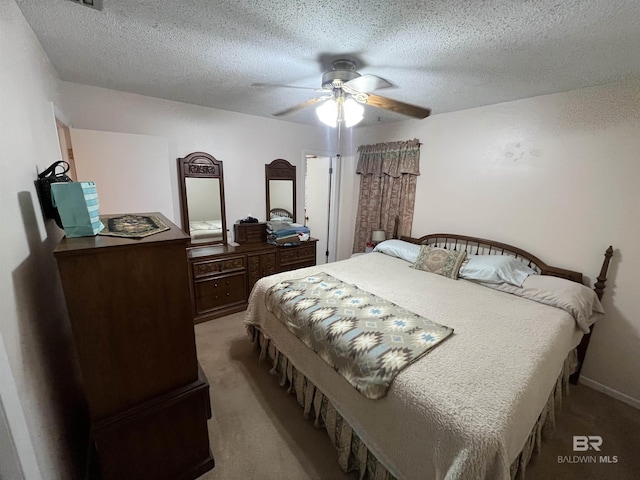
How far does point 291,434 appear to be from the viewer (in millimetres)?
1683

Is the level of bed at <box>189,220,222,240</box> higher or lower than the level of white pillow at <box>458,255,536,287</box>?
higher

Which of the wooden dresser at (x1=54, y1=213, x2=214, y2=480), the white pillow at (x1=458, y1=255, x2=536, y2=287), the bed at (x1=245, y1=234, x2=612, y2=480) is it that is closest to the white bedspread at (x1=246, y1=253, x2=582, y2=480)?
the bed at (x1=245, y1=234, x2=612, y2=480)

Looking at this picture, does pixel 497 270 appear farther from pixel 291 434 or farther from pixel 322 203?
pixel 322 203

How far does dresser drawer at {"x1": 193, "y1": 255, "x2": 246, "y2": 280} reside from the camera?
2.80 metres

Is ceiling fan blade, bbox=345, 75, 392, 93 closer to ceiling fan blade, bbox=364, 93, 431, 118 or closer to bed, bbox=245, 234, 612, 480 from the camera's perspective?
ceiling fan blade, bbox=364, 93, 431, 118

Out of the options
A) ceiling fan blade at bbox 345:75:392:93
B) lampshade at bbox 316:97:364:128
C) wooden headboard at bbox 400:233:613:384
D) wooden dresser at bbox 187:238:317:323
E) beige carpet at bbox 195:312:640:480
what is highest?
ceiling fan blade at bbox 345:75:392:93

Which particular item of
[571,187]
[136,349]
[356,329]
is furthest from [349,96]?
[571,187]

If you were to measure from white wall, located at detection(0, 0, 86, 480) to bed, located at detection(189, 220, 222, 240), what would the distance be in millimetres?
1589

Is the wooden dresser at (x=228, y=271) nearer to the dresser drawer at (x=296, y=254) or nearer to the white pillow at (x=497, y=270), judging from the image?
the dresser drawer at (x=296, y=254)

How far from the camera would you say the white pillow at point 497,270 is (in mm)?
2215

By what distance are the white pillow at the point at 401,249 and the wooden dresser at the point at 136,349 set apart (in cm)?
234

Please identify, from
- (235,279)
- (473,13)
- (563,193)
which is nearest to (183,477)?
(235,279)

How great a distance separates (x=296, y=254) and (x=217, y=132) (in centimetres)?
177

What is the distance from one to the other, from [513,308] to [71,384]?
2810 mm
